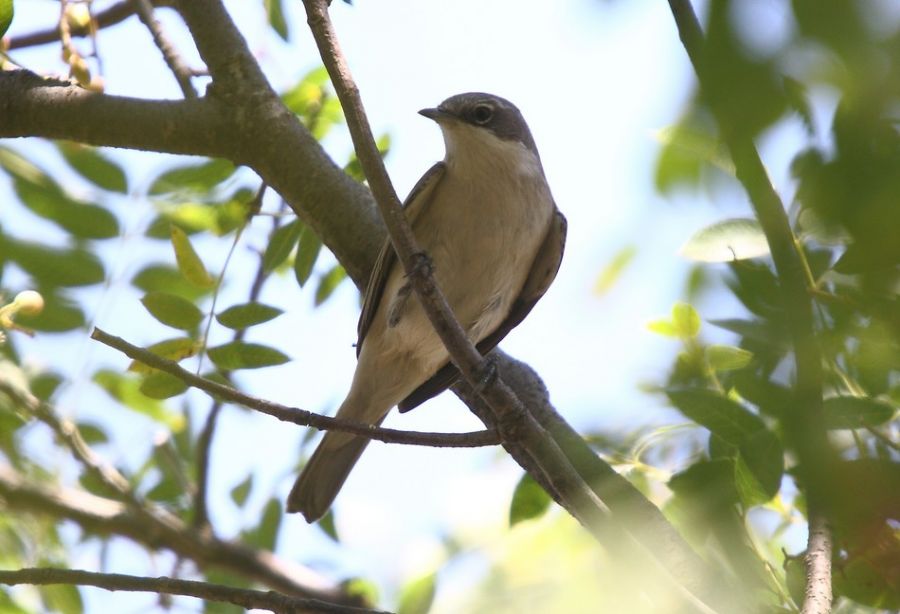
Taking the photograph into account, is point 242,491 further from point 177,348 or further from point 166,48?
point 166,48

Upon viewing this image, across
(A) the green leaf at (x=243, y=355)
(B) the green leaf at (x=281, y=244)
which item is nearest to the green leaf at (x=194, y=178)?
(B) the green leaf at (x=281, y=244)

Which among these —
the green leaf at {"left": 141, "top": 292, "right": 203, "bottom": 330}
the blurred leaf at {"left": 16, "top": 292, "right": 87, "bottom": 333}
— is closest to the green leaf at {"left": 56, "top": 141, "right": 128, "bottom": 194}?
the blurred leaf at {"left": 16, "top": 292, "right": 87, "bottom": 333}

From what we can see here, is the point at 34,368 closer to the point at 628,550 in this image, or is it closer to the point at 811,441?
the point at 628,550

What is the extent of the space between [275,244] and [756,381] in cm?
308

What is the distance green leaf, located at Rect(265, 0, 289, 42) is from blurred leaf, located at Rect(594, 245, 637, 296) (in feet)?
9.72

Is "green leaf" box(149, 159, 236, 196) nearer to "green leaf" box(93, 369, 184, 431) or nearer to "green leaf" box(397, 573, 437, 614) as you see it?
"green leaf" box(93, 369, 184, 431)

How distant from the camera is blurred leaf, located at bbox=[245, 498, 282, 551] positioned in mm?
5230

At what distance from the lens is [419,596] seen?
4094mm

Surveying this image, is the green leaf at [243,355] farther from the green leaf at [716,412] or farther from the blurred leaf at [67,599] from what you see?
the green leaf at [716,412]

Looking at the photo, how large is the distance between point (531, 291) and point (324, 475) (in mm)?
1540

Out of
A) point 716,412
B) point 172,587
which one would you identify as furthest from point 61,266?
point 716,412

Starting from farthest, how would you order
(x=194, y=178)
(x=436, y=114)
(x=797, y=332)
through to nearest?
(x=436, y=114)
(x=194, y=178)
(x=797, y=332)

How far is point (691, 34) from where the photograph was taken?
0.97 meters

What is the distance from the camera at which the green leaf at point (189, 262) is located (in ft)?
13.0
